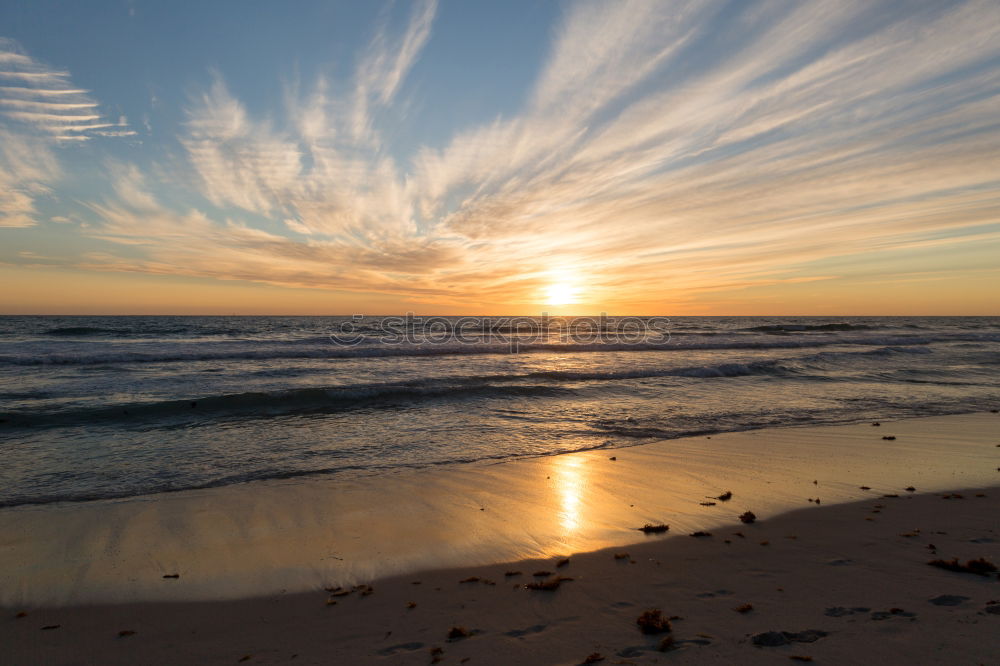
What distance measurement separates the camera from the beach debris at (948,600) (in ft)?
11.2

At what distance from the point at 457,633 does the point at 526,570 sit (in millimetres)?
1104

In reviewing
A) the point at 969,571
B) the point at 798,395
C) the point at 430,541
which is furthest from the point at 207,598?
the point at 798,395

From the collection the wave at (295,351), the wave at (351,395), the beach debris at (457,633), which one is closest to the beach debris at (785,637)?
the beach debris at (457,633)

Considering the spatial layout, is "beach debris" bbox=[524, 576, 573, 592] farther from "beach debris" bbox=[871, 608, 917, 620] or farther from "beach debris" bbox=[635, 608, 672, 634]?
"beach debris" bbox=[871, 608, 917, 620]

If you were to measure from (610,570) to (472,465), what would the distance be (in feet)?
12.7

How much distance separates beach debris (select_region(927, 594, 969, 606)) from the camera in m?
3.42

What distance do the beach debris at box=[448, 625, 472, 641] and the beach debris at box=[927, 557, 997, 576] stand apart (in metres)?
4.07

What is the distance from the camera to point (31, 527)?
17.4ft

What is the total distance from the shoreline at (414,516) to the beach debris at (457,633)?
111 cm

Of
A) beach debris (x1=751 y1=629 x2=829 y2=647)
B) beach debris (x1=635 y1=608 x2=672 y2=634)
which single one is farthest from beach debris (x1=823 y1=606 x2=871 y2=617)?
beach debris (x1=635 y1=608 x2=672 y2=634)

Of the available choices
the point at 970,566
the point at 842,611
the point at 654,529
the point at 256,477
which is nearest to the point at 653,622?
the point at 842,611

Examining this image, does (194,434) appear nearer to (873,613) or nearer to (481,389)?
(481,389)

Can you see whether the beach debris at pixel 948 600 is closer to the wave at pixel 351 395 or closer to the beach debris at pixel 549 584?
the beach debris at pixel 549 584

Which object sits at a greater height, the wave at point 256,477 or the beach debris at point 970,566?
the beach debris at point 970,566
